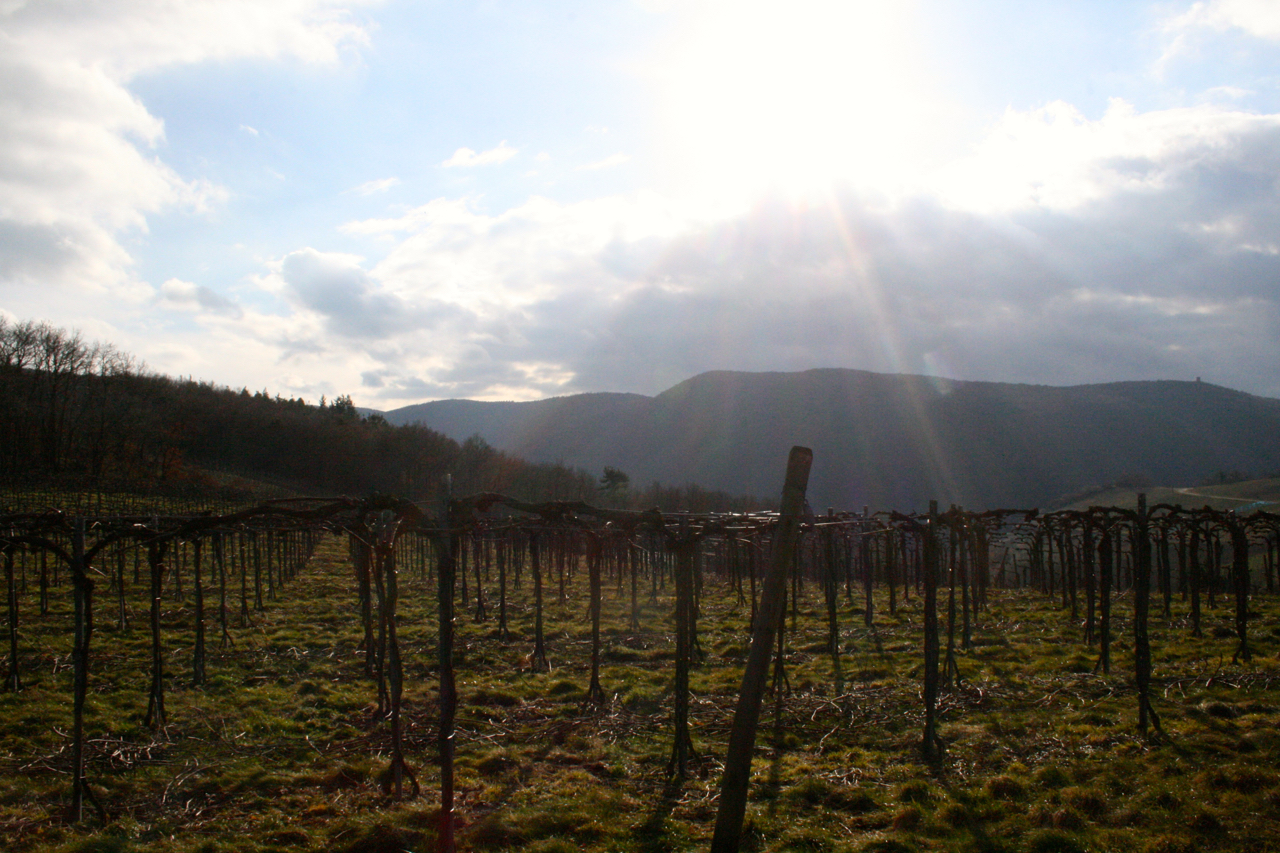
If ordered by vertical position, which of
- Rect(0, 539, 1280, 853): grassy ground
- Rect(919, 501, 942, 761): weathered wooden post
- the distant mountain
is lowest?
Rect(0, 539, 1280, 853): grassy ground

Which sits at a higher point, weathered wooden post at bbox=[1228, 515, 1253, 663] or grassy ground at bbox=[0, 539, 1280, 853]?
weathered wooden post at bbox=[1228, 515, 1253, 663]

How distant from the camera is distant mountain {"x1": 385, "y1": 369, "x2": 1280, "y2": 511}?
10062 cm

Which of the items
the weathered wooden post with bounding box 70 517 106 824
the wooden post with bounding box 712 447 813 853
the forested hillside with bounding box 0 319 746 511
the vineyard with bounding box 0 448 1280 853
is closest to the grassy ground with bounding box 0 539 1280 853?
the vineyard with bounding box 0 448 1280 853

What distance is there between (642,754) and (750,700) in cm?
468

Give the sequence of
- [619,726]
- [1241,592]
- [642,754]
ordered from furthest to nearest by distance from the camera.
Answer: [1241,592]
[619,726]
[642,754]

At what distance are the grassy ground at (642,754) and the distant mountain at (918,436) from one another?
257ft

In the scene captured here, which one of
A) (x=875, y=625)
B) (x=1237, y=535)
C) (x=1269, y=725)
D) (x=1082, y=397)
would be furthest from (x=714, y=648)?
(x=1082, y=397)

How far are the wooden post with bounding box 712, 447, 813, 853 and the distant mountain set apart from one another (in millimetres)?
85554

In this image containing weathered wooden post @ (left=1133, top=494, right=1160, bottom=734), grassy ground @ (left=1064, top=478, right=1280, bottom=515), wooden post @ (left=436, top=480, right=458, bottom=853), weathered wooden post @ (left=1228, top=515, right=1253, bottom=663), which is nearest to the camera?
wooden post @ (left=436, top=480, right=458, bottom=853)

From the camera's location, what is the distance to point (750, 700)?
3.70 metres

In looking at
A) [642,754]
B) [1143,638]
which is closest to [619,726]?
[642,754]

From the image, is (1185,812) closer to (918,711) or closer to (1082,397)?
(918,711)

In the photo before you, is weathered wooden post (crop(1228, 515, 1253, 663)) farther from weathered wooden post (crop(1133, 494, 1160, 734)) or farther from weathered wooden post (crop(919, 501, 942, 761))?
weathered wooden post (crop(919, 501, 942, 761))

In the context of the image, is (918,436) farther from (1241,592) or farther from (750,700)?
(750,700)
